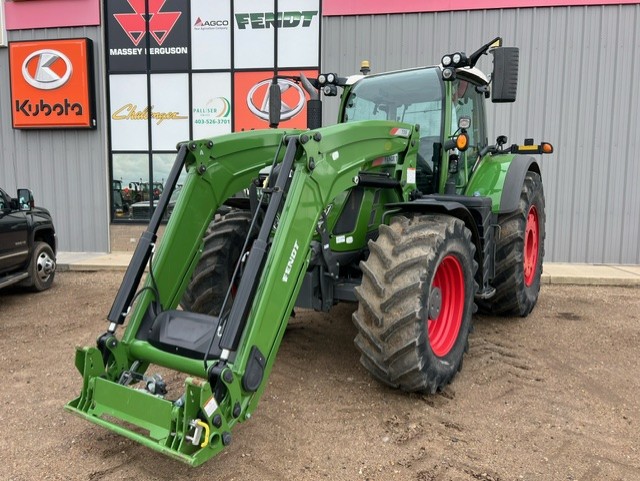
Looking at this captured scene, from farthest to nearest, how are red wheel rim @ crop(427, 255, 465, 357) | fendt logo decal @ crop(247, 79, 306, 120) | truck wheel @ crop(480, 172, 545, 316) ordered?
fendt logo decal @ crop(247, 79, 306, 120)
truck wheel @ crop(480, 172, 545, 316)
red wheel rim @ crop(427, 255, 465, 357)

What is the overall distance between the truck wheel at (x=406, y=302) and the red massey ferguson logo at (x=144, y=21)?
312 inches

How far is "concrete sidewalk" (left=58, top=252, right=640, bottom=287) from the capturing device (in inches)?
311

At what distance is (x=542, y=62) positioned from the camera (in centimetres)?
901

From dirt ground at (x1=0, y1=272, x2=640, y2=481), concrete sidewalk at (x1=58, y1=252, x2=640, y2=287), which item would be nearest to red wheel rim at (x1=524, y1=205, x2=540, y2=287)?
dirt ground at (x1=0, y1=272, x2=640, y2=481)

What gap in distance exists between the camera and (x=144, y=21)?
32.4 feet

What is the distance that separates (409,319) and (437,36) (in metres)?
7.33

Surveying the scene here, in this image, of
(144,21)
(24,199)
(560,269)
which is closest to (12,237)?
(24,199)

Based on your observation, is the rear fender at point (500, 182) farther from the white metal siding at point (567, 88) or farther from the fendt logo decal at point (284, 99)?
the fendt logo decal at point (284, 99)

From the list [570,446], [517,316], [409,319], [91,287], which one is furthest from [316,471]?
[91,287]

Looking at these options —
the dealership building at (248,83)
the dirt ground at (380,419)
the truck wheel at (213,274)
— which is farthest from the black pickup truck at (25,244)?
the truck wheel at (213,274)

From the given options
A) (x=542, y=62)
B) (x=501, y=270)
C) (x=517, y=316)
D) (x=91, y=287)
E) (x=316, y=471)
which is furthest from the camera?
(x=542, y=62)

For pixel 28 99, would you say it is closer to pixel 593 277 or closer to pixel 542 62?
pixel 542 62

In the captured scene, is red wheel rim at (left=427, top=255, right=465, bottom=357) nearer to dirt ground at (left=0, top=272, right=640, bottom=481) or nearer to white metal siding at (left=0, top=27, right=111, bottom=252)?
dirt ground at (left=0, top=272, right=640, bottom=481)

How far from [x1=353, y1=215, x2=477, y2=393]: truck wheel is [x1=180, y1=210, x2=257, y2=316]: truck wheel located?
50.0 inches
